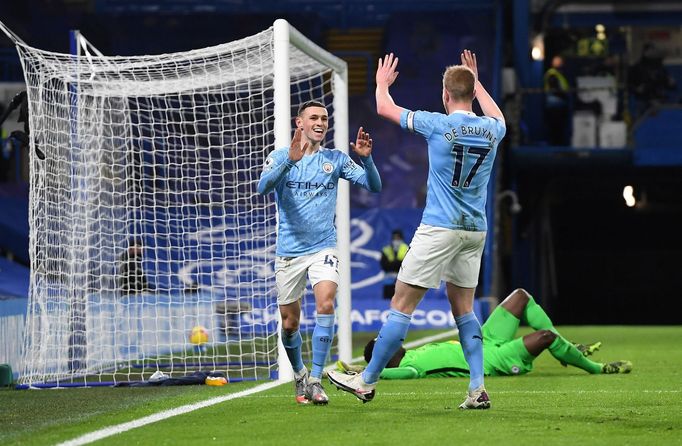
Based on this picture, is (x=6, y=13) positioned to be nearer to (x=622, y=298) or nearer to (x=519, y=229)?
(x=519, y=229)

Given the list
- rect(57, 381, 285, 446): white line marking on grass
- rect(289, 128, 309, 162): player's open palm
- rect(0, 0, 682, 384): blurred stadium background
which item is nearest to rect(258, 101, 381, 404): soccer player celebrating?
rect(289, 128, 309, 162): player's open palm

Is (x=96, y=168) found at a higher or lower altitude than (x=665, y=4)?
lower

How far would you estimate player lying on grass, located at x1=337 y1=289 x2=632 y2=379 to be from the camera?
10.0 m

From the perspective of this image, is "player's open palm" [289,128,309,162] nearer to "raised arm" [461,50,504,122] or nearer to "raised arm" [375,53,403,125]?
"raised arm" [375,53,403,125]

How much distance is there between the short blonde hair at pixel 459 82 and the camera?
7449 mm

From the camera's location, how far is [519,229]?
28828mm

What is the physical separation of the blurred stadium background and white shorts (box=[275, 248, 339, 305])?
38.1ft

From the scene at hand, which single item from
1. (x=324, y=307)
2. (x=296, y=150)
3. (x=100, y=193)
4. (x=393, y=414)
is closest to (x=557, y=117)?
(x=100, y=193)

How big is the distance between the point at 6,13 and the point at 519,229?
1182 cm

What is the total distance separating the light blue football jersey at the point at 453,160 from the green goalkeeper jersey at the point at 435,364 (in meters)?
2.70

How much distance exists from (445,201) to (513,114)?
56.2 feet

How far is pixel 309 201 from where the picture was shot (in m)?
8.49

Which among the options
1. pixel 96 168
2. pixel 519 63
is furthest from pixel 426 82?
pixel 96 168

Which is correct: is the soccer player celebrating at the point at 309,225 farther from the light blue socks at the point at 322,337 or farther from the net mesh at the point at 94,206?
the net mesh at the point at 94,206
